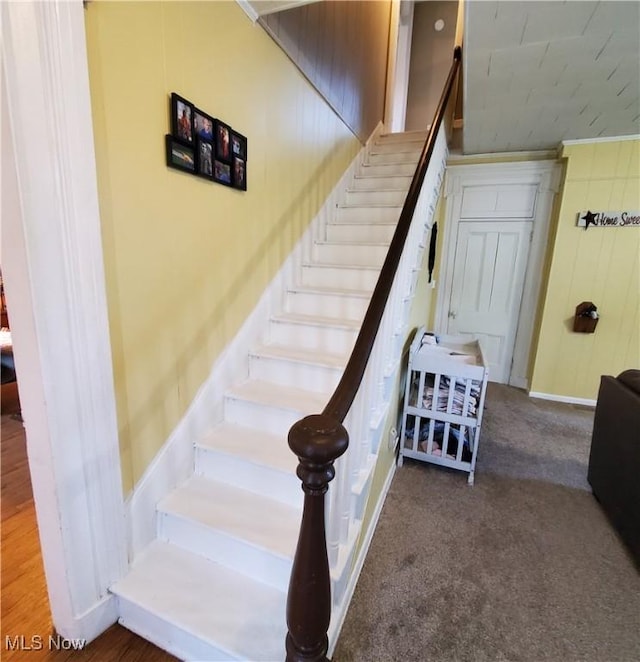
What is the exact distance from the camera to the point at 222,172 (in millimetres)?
1694

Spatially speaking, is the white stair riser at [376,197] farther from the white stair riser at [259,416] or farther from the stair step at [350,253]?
the white stair riser at [259,416]

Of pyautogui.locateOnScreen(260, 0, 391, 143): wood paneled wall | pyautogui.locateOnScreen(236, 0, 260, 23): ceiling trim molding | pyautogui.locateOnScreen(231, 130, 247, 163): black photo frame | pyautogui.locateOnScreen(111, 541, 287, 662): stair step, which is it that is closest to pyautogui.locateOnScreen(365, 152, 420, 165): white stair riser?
pyautogui.locateOnScreen(260, 0, 391, 143): wood paneled wall

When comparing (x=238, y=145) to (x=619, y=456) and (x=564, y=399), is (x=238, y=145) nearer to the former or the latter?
(x=619, y=456)

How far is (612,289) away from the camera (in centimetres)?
339

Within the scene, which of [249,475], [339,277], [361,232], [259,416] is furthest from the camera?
[361,232]

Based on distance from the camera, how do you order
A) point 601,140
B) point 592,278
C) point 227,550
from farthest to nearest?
point 592,278 < point 601,140 < point 227,550

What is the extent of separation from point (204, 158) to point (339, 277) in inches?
48.0

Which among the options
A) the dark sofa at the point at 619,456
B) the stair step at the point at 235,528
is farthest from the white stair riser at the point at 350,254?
the stair step at the point at 235,528

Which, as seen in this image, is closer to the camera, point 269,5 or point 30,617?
point 30,617

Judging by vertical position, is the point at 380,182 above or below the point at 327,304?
above

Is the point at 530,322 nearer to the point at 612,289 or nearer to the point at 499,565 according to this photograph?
the point at 612,289

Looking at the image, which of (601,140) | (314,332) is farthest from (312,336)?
(601,140)

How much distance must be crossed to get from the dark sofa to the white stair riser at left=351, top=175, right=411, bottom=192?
2.14m

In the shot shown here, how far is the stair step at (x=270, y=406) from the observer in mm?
1749
